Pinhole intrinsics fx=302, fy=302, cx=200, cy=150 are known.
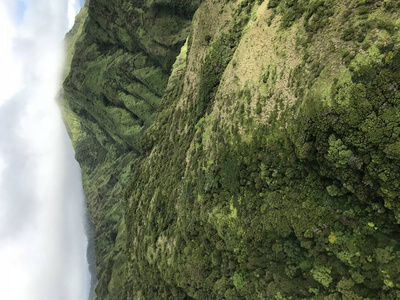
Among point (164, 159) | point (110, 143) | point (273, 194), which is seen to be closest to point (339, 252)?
point (273, 194)

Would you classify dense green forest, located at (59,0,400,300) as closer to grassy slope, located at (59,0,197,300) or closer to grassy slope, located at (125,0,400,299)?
grassy slope, located at (125,0,400,299)

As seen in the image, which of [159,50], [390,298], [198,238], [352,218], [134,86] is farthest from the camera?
[134,86]

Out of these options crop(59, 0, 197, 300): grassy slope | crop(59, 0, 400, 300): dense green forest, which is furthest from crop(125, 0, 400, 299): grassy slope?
crop(59, 0, 197, 300): grassy slope

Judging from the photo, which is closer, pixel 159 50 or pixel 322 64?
pixel 322 64

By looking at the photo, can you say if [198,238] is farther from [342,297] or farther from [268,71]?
[268,71]

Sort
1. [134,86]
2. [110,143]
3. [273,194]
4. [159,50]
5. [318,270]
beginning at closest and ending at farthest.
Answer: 1. [318,270]
2. [273,194]
3. [159,50]
4. [134,86]
5. [110,143]

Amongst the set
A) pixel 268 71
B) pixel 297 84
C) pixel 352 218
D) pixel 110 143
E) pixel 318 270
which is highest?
pixel 110 143

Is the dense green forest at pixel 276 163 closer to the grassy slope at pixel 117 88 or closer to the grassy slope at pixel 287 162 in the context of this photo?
the grassy slope at pixel 287 162

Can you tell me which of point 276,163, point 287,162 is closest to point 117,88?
point 276,163
